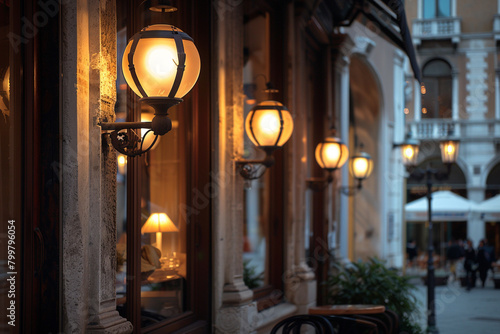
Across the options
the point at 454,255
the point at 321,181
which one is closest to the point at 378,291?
the point at 321,181

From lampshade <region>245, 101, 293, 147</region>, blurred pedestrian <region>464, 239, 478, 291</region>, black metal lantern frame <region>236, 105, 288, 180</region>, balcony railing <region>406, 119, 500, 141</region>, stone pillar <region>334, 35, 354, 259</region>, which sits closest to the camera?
black metal lantern frame <region>236, 105, 288, 180</region>

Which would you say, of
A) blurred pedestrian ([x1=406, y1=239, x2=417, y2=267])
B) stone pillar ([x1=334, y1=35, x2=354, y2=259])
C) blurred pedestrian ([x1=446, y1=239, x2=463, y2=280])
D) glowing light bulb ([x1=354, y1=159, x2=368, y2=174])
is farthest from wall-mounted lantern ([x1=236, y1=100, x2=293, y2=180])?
blurred pedestrian ([x1=406, y1=239, x2=417, y2=267])

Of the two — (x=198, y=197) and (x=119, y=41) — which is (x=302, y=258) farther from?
(x=119, y=41)

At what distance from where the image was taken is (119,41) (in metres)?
5.12

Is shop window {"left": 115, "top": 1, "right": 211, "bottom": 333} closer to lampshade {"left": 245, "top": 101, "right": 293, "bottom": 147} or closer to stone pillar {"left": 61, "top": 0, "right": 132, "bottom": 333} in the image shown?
lampshade {"left": 245, "top": 101, "right": 293, "bottom": 147}

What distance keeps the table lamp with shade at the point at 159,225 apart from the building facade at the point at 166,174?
0.02 metres

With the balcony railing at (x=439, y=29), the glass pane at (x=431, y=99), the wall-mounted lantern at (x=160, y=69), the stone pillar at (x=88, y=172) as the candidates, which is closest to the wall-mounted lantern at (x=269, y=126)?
the stone pillar at (x=88, y=172)

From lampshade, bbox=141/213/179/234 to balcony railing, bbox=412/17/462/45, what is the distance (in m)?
25.0

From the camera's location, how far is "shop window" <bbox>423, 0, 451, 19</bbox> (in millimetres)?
28953

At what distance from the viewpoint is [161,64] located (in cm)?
383

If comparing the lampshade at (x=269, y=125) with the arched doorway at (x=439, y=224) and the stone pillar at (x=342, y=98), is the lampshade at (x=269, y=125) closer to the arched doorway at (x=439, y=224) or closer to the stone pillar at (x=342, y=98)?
the stone pillar at (x=342, y=98)

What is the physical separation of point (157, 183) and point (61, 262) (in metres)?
2.36

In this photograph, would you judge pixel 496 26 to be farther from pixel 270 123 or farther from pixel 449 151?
pixel 270 123

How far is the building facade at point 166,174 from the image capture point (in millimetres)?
3830
